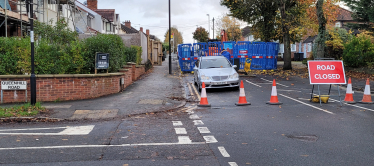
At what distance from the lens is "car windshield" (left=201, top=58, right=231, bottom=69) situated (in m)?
15.6

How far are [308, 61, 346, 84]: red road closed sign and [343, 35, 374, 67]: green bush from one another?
1220 cm

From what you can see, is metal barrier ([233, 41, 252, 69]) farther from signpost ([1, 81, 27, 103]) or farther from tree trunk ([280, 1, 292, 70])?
signpost ([1, 81, 27, 103])

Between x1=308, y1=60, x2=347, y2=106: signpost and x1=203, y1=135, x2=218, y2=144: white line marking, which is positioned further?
x1=308, y1=60, x2=347, y2=106: signpost

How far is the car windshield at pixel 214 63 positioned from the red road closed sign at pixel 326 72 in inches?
201

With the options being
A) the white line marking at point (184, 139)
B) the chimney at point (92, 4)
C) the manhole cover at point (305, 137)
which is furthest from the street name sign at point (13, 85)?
the chimney at point (92, 4)

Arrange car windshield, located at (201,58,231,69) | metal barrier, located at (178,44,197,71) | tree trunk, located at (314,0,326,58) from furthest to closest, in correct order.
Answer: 1. metal barrier, located at (178,44,197,71)
2. tree trunk, located at (314,0,326,58)
3. car windshield, located at (201,58,231,69)

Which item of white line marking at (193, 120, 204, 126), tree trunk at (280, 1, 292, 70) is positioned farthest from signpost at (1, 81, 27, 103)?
tree trunk at (280, 1, 292, 70)

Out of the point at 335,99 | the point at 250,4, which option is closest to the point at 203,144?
the point at 335,99

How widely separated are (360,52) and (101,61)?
17.3 meters

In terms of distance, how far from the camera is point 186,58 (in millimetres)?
24844

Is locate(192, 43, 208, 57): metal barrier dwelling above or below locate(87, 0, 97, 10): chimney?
below

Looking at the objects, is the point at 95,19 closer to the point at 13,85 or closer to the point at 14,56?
the point at 14,56

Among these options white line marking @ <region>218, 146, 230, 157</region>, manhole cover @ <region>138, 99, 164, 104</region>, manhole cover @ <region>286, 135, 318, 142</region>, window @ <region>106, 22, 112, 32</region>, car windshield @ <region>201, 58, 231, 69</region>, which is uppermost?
window @ <region>106, 22, 112, 32</region>

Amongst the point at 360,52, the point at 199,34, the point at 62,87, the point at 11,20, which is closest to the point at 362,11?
the point at 360,52
